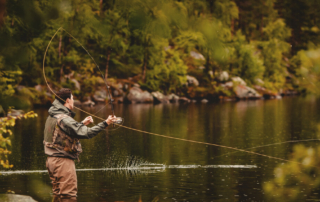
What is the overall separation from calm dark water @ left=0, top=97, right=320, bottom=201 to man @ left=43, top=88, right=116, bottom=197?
119 inches

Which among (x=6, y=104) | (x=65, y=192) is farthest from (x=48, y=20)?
(x=65, y=192)

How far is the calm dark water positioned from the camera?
38.4 ft

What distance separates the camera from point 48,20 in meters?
3.45

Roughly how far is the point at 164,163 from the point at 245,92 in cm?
4659

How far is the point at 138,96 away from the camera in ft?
169

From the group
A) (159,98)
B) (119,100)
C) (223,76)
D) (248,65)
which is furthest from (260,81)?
(119,100)

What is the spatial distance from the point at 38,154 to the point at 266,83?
170 ft

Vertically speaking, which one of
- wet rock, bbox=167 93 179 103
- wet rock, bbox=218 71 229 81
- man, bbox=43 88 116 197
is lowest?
man, bbox=43 88 116 197

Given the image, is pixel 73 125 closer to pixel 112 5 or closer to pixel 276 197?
pixel 112 5

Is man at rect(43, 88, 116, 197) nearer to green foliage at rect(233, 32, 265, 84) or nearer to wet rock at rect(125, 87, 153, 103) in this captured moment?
wet rock at rect(125, 87, 153, 103)

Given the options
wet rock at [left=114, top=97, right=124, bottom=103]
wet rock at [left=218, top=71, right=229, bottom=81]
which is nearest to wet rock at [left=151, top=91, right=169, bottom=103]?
wet rock at [left=114, top=97, right=124, bottom=103]

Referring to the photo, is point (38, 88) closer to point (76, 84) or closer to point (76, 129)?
point (76, 84)

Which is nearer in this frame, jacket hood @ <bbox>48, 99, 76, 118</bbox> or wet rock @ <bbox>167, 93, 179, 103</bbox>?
jacket hood @ <bbox>48, 99, 76, 118</bbox>

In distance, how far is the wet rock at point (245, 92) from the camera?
60812 millimetres
